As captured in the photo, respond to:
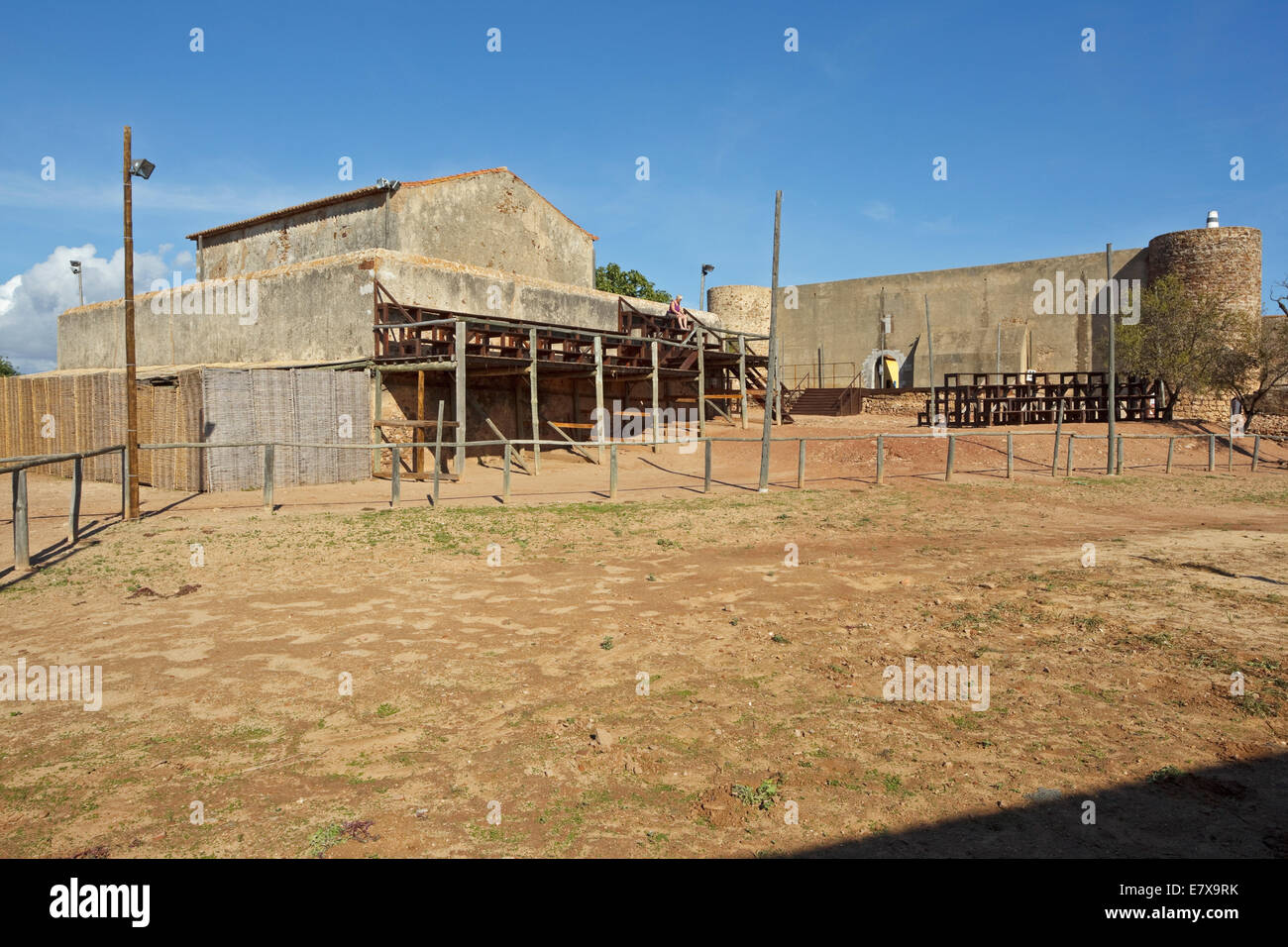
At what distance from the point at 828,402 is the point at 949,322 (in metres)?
11.0

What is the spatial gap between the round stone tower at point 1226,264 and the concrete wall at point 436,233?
24685mm

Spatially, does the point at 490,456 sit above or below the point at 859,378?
below

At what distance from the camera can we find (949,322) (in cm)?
4119

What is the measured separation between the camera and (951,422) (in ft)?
99.0

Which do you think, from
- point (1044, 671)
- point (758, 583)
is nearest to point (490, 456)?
Answer: point (758, 583)

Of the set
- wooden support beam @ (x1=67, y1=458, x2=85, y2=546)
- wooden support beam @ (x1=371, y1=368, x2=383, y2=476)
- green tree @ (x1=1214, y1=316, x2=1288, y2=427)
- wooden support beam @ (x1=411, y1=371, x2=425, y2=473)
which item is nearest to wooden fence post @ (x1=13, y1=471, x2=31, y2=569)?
wooden support beam @ (x1=67, y1=458, x2=85, y2=546)

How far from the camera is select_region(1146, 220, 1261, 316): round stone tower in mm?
32531

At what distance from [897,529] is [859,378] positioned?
32.7 m

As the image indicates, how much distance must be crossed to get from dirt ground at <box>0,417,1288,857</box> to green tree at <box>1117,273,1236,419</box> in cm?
2189

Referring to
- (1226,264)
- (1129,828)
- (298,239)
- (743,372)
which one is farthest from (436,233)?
(1226,264)

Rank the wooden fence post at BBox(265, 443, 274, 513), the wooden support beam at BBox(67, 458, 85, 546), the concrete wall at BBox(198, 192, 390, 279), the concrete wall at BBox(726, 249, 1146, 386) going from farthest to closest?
the concrete wall at BBox(726, 249, 1146, 386) < the concrete wall at BBox(198, 192, 390, 279) < the wooden fence post at BBox(265, 443, 274, 513) < the wooden support beam at BBox(67, 458, 85, 546)

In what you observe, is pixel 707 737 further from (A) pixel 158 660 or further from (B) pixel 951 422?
(B) pixel 951 422

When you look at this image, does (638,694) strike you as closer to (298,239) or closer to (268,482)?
(268,482)

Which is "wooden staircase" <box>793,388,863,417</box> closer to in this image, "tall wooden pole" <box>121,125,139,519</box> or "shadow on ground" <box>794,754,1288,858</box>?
"tall wooden pole" <box>121,125,139,519</box>
